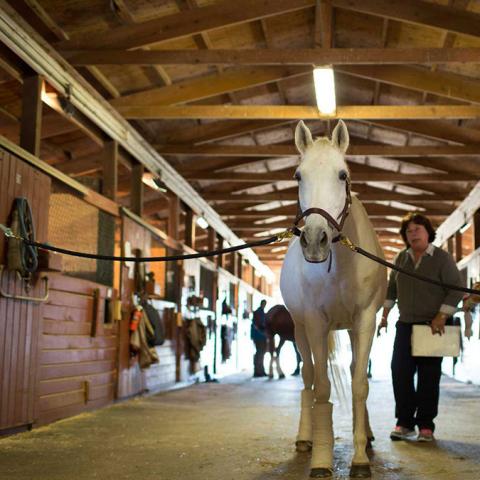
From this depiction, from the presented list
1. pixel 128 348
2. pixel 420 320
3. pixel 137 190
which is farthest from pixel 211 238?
pixel 420 320

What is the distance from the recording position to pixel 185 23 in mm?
6668

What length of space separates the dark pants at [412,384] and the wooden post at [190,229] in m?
7.83

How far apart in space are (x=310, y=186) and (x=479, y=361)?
26.4ft

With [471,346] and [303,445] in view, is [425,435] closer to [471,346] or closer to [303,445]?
[303,445]

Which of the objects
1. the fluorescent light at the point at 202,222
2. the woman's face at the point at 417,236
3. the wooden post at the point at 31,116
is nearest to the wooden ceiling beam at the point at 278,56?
the wooden post at the point at 31,116

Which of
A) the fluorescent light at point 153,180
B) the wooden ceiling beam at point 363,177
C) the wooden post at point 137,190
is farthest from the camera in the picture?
the wooden ceiling beam at point 363,177

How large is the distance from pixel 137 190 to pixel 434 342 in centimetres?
527

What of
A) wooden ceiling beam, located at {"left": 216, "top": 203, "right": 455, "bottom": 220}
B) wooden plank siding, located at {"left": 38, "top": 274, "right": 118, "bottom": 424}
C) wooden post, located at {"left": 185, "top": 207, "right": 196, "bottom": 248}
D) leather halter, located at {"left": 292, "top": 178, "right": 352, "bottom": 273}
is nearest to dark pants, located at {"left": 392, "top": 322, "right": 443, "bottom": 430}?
leather halter, located at {"left": 292, "top": 178, "right": 352, "bottom": 273}

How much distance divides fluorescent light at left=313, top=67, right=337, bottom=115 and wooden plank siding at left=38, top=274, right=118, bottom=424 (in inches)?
114

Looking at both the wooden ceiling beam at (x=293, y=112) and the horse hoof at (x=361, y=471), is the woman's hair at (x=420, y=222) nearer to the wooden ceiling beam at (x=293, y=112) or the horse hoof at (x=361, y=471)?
the horse hoof at (x=361, y=471)

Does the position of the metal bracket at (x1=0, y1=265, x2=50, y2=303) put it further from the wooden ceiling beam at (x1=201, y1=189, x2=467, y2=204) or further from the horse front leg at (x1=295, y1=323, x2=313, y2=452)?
the wooden ceiling beam at (x1=201, y1=189, x2=467, y2=204)

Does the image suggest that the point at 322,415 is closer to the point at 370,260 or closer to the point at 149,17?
the point at 370,260

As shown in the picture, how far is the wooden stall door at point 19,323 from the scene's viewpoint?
469 centimetres

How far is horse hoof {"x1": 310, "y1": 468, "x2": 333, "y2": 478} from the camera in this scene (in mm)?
3248
